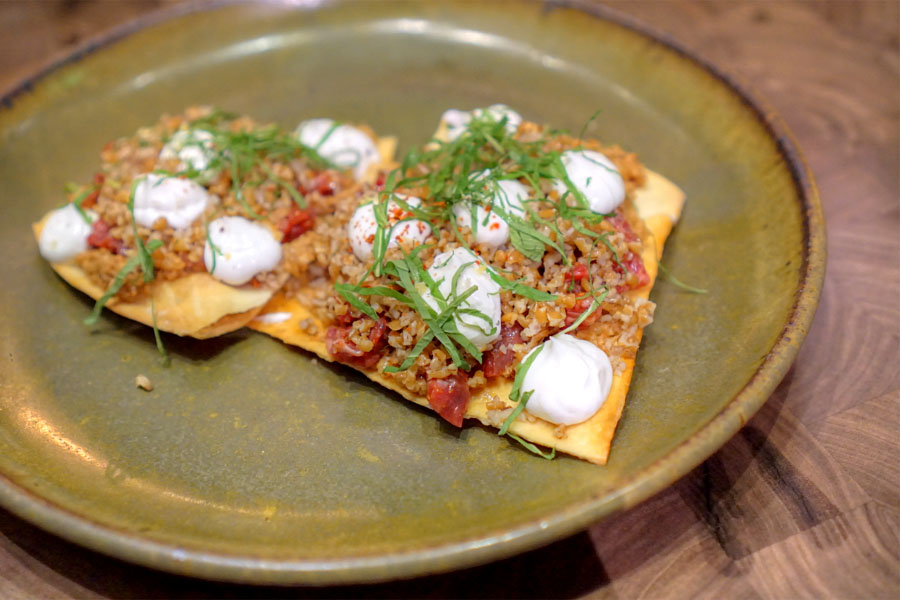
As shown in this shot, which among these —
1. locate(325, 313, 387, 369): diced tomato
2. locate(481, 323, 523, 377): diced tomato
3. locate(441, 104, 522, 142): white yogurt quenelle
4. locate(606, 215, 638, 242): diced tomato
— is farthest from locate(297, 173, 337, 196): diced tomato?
locate(606, 215, 638, 242): diced tomato

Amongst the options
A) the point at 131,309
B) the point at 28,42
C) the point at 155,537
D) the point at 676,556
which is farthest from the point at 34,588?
the point at 28,42

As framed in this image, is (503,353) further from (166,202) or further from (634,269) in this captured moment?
(166,202)

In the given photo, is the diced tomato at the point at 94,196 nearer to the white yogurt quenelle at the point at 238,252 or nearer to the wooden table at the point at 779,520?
the white yogurt quenelle at the point at 238,252

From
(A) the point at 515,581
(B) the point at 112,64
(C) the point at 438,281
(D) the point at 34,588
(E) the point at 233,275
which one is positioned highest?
(B) the point at 112,64

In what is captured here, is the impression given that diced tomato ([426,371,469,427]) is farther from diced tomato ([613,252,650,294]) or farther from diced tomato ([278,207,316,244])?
diced tomato ([278,207,316,244])

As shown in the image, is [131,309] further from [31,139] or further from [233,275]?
[31,139]

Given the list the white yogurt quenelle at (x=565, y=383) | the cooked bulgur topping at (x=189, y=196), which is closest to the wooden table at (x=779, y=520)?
the white yogurt quenelle at (x=565, y=383)
